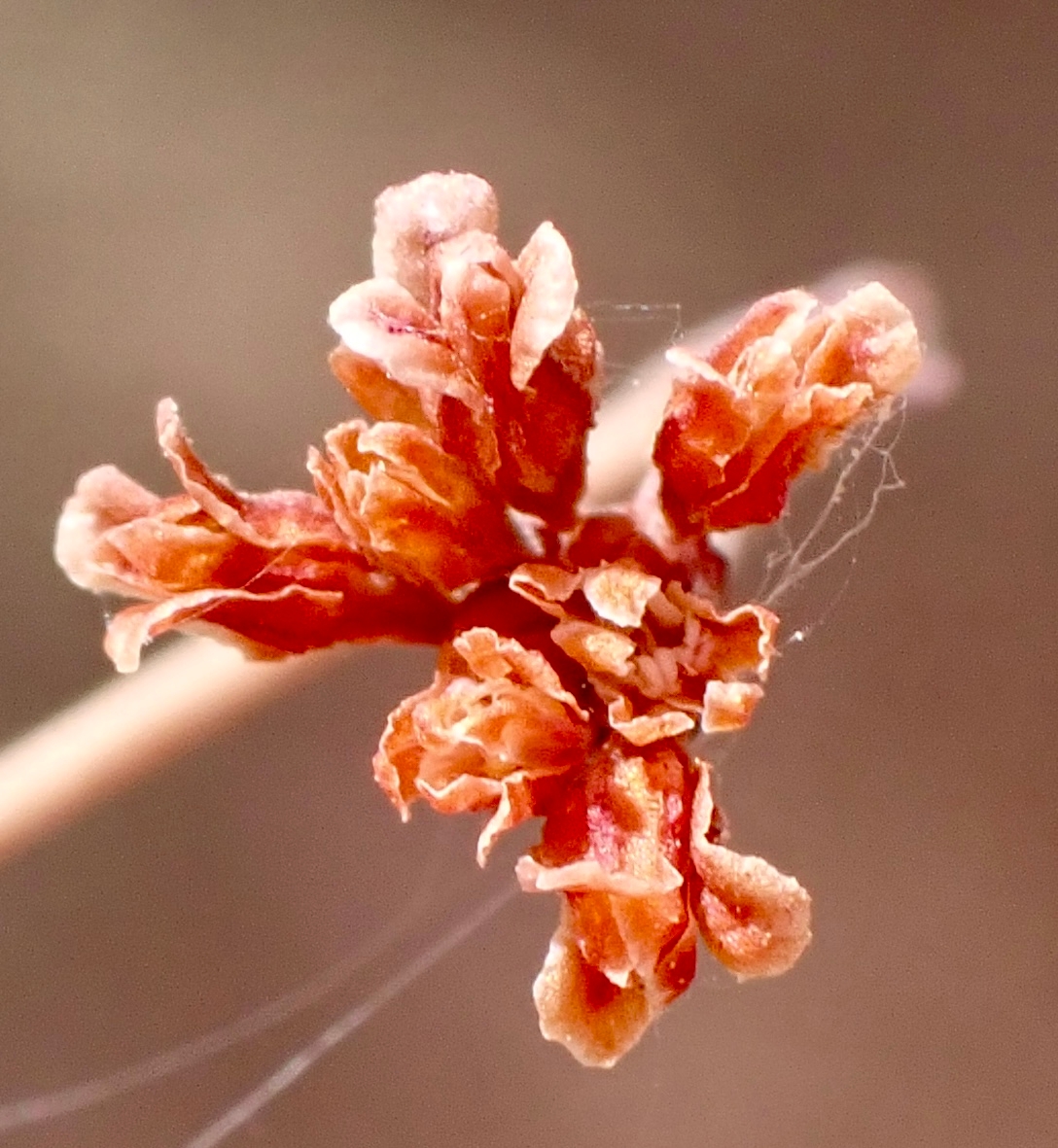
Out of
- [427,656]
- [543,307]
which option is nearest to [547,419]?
[543,307]

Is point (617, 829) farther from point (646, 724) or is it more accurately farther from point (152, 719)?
point (152, 719)

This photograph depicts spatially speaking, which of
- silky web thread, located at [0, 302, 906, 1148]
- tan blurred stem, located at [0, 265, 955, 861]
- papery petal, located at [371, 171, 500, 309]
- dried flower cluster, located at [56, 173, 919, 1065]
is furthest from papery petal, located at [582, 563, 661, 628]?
silky web thread, located at [0, 302, 906, 1148]

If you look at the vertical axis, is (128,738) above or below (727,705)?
below

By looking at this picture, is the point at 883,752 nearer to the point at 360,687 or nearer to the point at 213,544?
the point at 360,687

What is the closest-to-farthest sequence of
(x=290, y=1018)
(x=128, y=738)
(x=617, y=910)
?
(x=617, y=910) < (x=128, y=738) < (x=290, y=1018)

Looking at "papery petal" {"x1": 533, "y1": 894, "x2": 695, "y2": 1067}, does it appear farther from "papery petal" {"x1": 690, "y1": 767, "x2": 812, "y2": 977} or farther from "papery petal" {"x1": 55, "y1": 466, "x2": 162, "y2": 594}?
"papery petal" {"x1": 55, "y1": 466, "x2": 162, "y2": 594}

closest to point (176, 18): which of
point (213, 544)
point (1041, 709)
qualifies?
point (213, 544)
